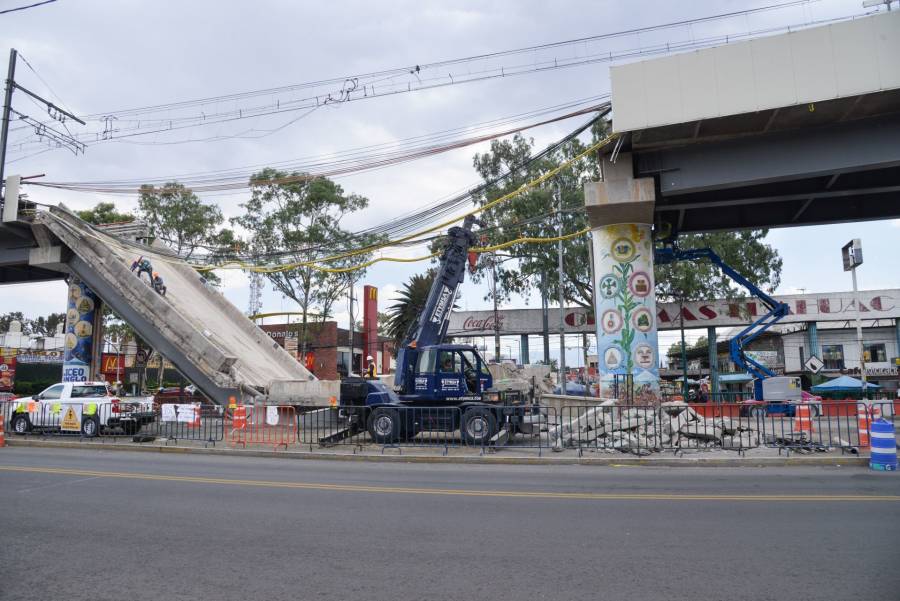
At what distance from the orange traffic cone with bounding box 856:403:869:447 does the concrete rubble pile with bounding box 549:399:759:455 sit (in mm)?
2247

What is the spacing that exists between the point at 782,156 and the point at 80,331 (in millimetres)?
31530

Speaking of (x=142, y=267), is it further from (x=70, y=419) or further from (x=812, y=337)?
(x=812, y=337)

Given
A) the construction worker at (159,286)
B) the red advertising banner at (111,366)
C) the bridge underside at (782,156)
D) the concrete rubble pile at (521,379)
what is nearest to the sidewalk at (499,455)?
the concrete rubble pile at (521,379)

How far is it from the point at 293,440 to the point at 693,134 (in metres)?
14.8

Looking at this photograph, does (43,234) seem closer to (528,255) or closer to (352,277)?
(352,277)

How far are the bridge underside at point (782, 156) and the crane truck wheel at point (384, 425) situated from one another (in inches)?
405

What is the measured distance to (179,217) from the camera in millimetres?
37094

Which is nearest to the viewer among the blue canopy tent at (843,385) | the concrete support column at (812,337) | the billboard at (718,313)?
the blue canopy tent at (843,385)

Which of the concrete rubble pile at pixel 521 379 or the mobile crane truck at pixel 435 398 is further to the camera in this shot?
the concrete rubble pile at pixel 521 379

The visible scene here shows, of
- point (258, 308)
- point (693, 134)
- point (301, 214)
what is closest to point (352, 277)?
point (301, 214)

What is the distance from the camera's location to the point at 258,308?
5397cm

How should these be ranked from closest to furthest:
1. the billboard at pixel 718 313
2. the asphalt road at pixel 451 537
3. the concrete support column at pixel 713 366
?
the asphalt road at pixel 451 537, the concrete support column at pixel 713 366, the billboard at pixel 718 313

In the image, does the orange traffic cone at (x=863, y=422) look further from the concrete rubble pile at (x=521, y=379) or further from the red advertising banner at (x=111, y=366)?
the red advertising banner at (x=111, y=366)

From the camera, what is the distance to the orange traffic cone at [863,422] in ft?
46.2
